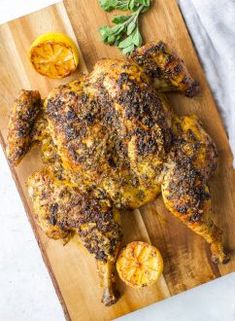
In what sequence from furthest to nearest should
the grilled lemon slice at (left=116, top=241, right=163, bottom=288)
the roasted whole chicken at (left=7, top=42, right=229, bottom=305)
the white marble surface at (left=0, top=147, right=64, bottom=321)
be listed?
the white marble surface at (left=0, top=147, right=64, bottom=321)
the grilled lemon slice at (left=116, top=241, right=163, bottom=288)
the roasted whole chicken at (left=7, top=42, right=229, bottom=305)

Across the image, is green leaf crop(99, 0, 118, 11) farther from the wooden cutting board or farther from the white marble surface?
the white marble surface

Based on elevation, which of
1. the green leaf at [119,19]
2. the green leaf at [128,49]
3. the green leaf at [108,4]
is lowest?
the green leaf at [128,49]

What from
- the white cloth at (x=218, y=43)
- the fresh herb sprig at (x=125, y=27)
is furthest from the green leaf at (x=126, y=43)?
the white cloth at (x=218, y=43)

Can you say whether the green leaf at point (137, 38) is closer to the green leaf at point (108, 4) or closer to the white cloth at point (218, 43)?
the green leaf at point (108, 4)

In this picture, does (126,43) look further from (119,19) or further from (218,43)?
(218,43)

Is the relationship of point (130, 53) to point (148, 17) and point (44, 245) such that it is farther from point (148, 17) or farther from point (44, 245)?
point (44, 245)

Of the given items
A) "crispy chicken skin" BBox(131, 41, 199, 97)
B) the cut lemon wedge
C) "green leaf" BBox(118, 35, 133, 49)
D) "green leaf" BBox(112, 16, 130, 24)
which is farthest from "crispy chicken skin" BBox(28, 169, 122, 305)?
"green leaf" BBox(112, 16, 130, 24)

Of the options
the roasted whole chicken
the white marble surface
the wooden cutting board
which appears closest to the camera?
the roasted whole chicken
